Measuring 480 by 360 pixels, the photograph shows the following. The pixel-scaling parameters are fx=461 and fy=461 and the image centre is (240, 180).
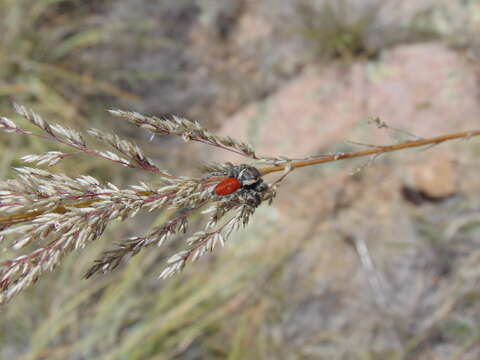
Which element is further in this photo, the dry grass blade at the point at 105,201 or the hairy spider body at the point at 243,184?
the hairy spider body at the point at 243,184

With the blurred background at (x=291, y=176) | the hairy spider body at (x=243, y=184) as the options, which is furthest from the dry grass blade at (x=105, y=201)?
the blurred background at (x=291, y=176)

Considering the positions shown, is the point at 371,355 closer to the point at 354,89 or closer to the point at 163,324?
the point at 163,324

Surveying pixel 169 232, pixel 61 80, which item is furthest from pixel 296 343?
pixel 61 80

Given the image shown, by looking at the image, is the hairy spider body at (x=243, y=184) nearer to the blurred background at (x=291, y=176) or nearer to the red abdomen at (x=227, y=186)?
the red abdomen at (x=227, y=186)

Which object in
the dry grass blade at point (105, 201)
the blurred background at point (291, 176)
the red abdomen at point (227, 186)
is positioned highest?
the blurred background at point (291, 176)

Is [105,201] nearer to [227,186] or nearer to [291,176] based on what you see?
[227,186]

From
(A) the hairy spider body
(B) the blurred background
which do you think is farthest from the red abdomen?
Answer: (B) the blurred background

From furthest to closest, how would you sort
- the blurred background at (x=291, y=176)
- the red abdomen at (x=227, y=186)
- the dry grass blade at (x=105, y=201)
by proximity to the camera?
the blurred background at (x=291, y=176)
the red abdomen at (x=227, y=186)
the dry grass blade at (x=105, y=201)

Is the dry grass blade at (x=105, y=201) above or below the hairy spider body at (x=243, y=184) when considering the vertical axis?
below
